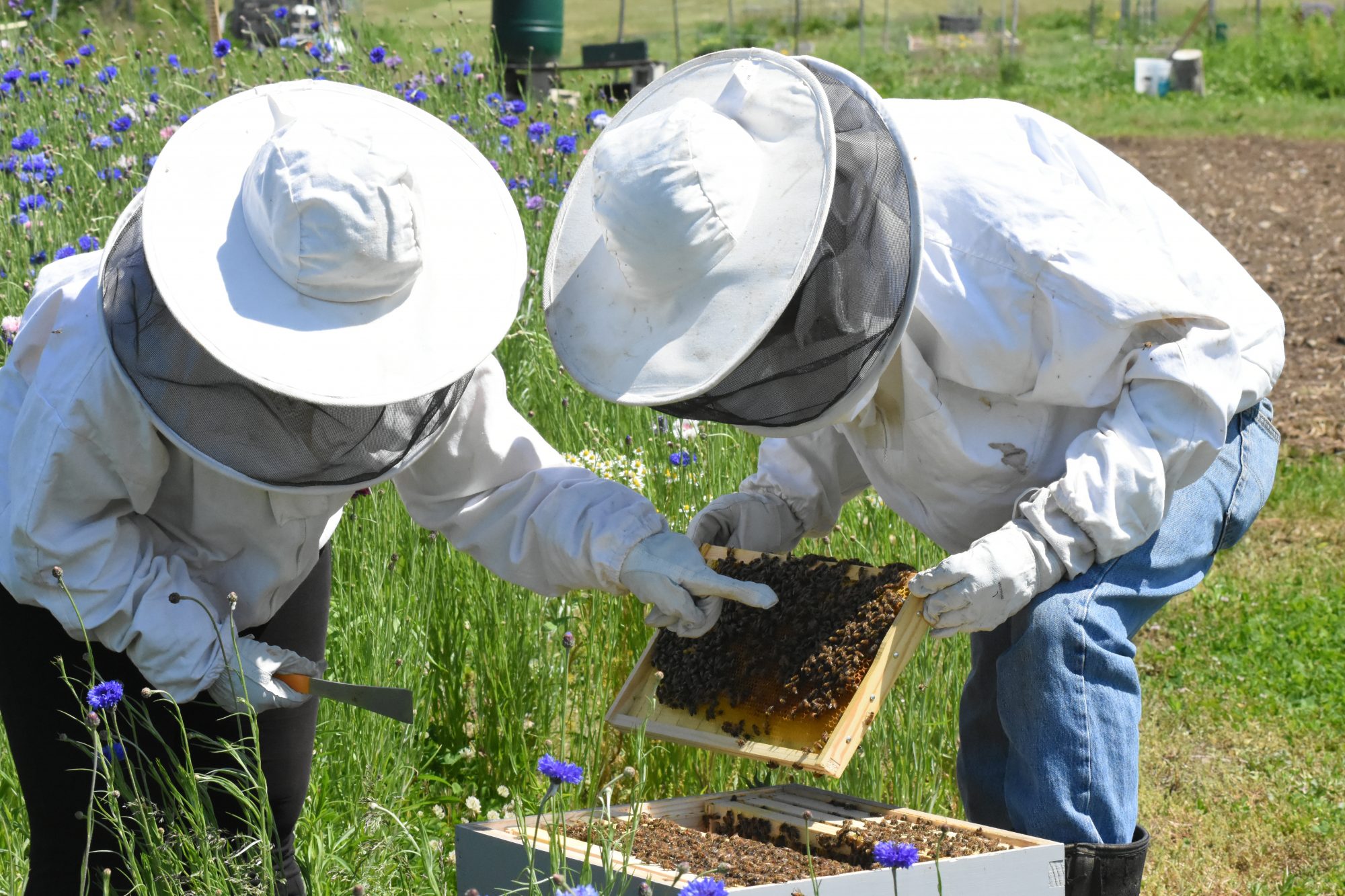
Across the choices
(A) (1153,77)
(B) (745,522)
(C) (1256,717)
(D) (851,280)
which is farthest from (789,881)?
(A) (1153,77)

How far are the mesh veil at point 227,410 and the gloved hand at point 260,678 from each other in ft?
1.35

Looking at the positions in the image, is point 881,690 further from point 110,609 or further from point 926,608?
point 110,609

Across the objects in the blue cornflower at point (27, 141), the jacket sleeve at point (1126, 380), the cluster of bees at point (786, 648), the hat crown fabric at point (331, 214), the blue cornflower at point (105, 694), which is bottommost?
the cluster of bees at point (786, 648)

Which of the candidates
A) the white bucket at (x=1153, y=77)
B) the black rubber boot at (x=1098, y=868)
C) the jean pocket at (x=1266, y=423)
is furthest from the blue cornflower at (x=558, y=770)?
the white bucket at (x=1153, y=77)

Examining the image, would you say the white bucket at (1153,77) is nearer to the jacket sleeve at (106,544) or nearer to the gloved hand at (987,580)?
the gloved hand at (987,580)

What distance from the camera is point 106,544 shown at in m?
2.64

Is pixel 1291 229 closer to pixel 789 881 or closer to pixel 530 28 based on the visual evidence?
pixel 530 28


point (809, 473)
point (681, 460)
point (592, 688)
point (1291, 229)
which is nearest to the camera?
point (809, 473)

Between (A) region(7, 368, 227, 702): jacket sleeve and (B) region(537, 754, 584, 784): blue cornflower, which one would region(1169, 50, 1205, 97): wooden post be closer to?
(A) region(7, 368, 227, 702): jacket sleeve

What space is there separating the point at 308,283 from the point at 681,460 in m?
1.94

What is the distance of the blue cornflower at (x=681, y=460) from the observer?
165 inches

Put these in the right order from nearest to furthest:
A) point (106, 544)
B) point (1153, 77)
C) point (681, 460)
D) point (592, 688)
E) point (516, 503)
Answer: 1. point (106, 544)
2. point (516, 503)
3. point (592, 688)
4. point (681, 460)
5. point (1153, 77)

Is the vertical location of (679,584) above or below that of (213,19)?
below

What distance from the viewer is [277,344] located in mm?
2346
